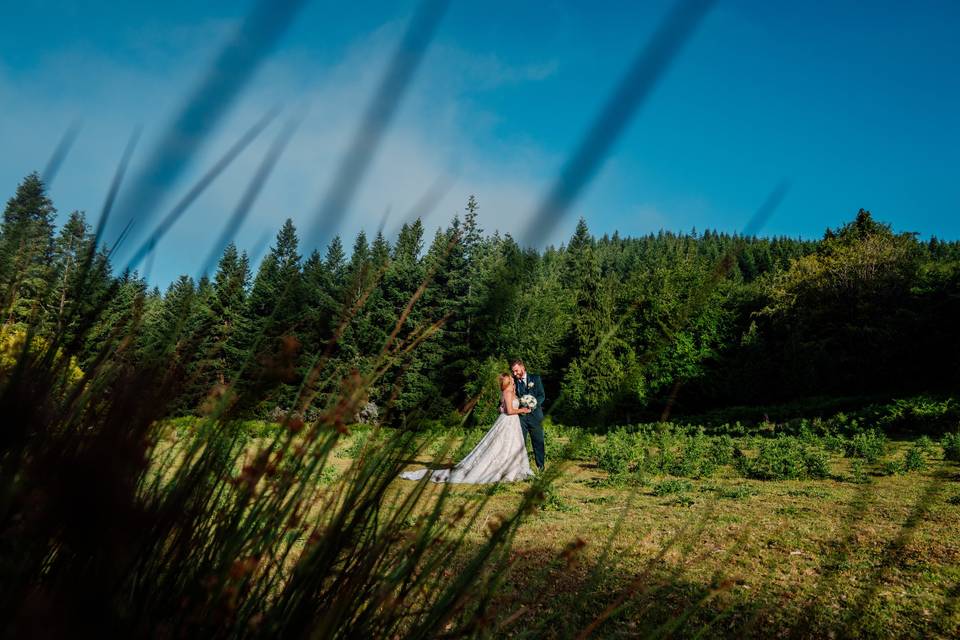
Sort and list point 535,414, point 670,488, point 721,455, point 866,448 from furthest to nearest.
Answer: point 721,455 < point 866,448 < point 535,414 < point 670,488

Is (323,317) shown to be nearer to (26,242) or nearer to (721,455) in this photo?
(26,242)

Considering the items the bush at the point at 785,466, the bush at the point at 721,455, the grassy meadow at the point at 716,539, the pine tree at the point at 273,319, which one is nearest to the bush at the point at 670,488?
the grassy meadow at the point at 716,539

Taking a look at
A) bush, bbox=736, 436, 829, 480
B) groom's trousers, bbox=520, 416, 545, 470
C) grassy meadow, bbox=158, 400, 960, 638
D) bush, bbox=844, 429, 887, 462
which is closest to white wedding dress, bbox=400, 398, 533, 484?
groom's trousers, bbox=520, 416, 545, 470

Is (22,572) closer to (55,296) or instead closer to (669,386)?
(55,296)

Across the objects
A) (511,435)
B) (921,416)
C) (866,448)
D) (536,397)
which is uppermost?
(921,416)

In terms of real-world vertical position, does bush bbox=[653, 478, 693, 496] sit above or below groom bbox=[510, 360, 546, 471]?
below

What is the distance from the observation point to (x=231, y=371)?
123 centimetres

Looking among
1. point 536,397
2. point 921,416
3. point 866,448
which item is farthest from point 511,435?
point 921,416

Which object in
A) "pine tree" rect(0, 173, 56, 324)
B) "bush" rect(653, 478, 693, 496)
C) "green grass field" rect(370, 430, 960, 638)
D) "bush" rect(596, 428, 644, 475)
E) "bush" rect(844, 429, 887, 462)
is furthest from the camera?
"bush" rect(596, 428, 644, 475)

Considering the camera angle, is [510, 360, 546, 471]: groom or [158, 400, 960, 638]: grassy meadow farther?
[510, 360, 546, 471]: groom

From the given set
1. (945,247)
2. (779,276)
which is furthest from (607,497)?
(945,247)

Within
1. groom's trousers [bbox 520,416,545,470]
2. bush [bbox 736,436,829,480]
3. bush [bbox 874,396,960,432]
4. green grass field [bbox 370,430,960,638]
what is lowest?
green grass field [bbox 370,430,960,638]

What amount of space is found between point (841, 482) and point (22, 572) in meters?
10.0

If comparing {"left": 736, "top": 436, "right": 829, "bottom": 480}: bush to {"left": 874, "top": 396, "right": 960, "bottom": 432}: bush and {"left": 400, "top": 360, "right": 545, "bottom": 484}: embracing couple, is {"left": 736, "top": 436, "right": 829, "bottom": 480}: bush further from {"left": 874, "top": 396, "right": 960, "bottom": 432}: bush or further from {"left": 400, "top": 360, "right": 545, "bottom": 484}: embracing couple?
{"left": 874, "top": 396, "right": 960, "bottom": 432}: bush
